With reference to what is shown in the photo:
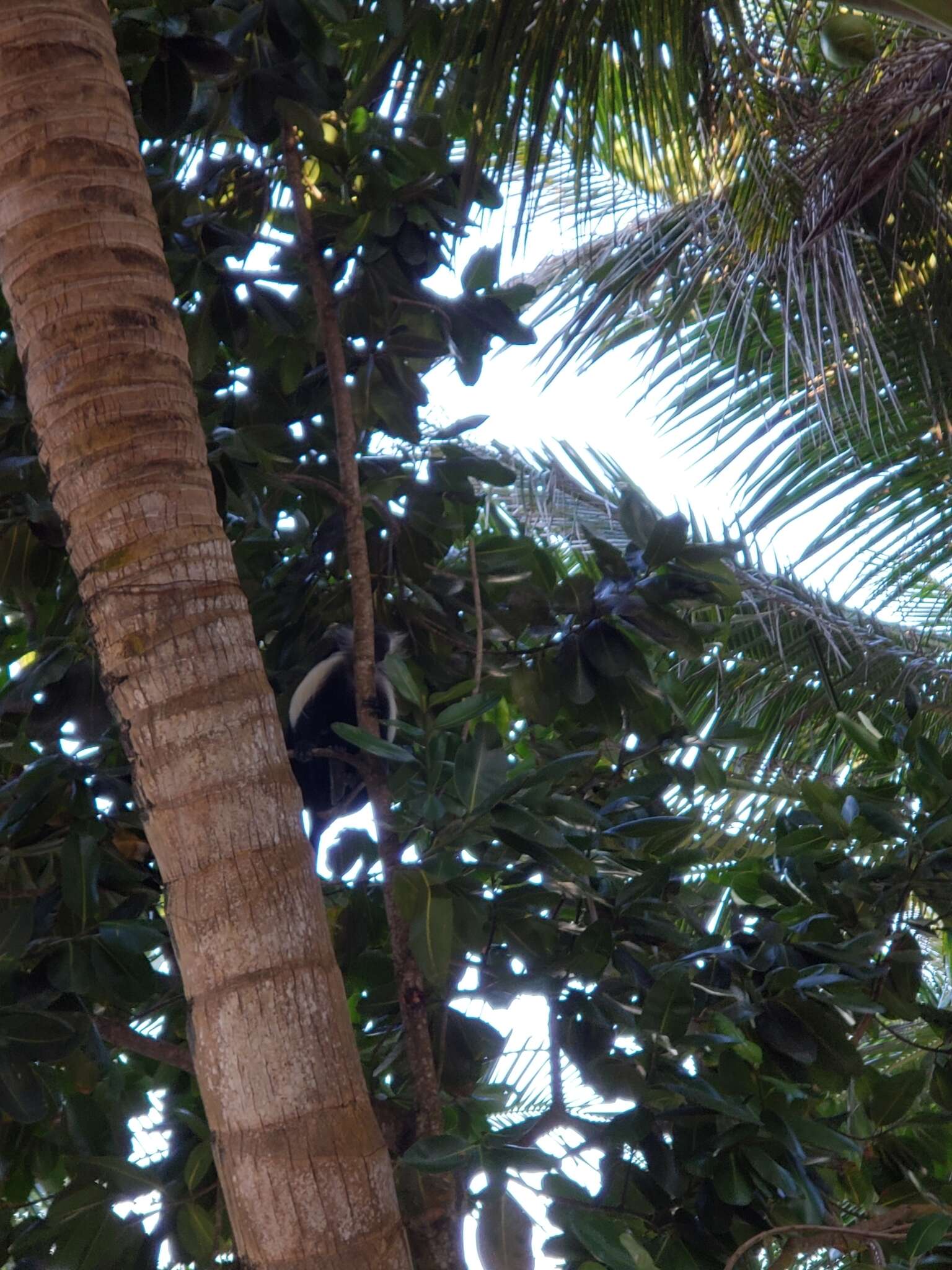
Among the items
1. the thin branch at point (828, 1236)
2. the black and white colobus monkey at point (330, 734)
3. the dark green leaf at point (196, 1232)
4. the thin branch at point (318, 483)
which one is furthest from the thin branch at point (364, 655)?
the black and white colobus monkey at point (330, 734)

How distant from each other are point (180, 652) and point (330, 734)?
6.59 feet

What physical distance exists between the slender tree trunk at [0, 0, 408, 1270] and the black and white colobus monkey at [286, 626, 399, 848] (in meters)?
1.40

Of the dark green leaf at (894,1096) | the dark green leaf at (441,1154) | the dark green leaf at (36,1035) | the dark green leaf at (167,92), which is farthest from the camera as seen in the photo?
the dark green leaf at (167,92)

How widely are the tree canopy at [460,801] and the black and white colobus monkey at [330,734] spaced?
11.8 inches

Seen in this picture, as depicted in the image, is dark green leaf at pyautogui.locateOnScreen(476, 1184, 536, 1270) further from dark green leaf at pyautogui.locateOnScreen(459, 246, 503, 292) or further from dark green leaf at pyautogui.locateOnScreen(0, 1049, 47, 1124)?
dark green leaf at pyautogui.locateOnScreen(459, 246, 503, 292)

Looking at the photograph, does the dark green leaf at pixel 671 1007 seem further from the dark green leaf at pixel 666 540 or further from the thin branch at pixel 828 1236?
the dark green leaf at pixel 666 540

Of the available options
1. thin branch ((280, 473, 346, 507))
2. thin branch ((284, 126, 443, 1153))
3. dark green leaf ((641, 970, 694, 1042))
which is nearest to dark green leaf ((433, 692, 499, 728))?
thin branch ((284, 126, 443, 1153))

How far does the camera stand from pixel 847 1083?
1.75 metres

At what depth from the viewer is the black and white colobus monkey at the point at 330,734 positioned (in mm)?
2975

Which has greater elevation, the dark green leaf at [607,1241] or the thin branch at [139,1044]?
the thin branch at [139,1044]

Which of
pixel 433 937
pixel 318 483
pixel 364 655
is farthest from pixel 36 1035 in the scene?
pixel 318 483

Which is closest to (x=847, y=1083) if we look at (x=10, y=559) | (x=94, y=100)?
(x=10, y=559)

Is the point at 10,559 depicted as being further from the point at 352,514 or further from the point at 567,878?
the point at 567,878

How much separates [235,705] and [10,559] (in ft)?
3.00
